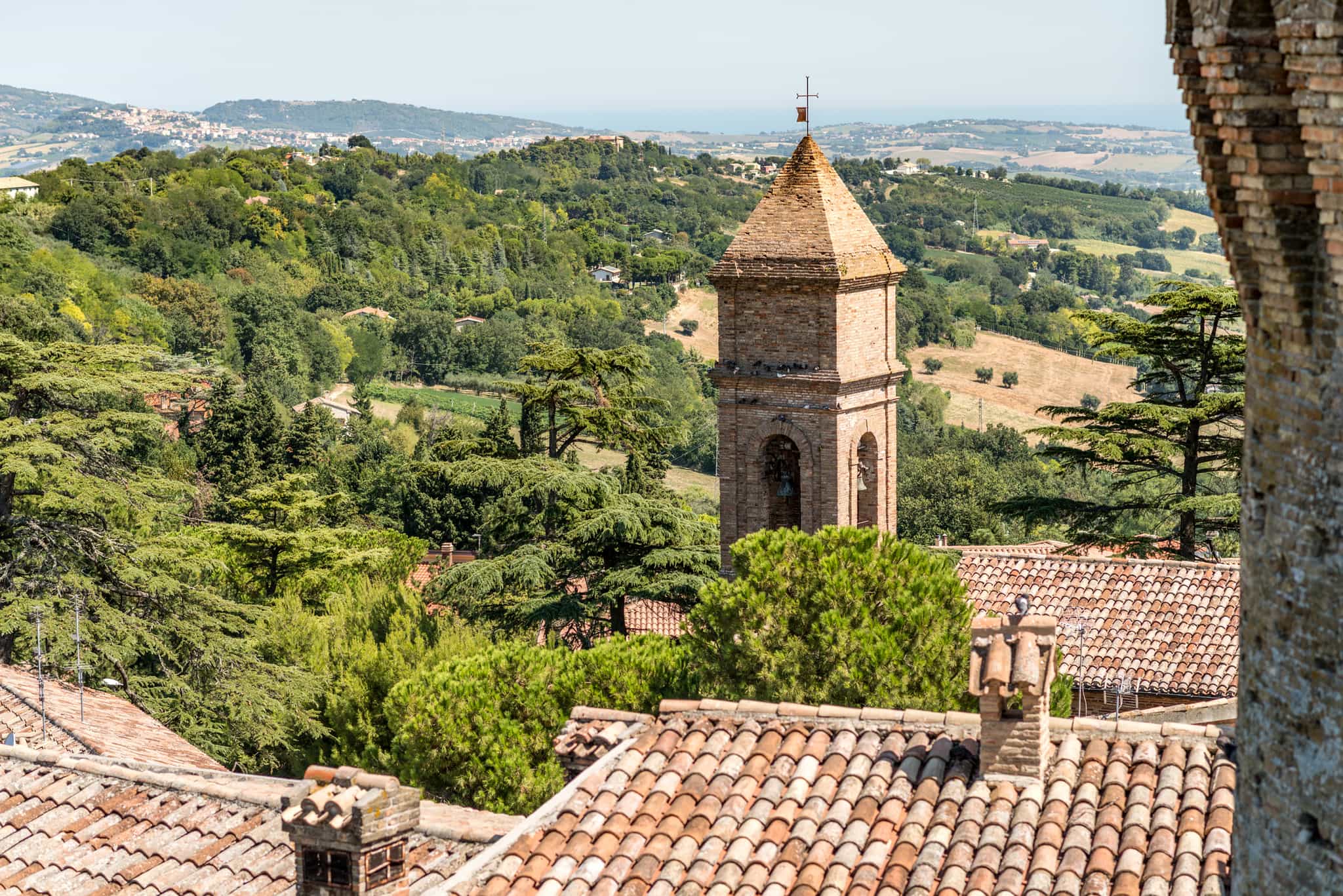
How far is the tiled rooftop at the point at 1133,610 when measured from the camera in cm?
1959

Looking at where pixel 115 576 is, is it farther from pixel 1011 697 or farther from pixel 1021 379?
pixel 1021 379

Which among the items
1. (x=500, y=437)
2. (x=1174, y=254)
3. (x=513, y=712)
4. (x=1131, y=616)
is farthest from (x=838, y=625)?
(x=1174, y=254)

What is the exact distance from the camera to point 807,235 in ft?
70.2

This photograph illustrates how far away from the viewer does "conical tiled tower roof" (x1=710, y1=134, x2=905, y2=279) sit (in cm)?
2131

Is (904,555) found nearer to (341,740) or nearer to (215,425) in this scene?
(341,740)

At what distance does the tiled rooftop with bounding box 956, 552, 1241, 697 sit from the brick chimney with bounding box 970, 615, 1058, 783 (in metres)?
9.82

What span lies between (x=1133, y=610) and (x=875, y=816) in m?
12.6

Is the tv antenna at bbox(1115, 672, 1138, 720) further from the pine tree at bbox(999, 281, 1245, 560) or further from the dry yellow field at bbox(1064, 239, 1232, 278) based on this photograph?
the dry yellow field at bbox(1064, 239, 1232, 278)

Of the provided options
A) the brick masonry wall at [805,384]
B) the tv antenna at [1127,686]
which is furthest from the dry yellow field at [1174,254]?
the tv antenna at [1127,686]

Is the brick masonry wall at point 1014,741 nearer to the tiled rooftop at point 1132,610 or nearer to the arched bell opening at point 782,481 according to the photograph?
the tiled rooftop at point 1132,610

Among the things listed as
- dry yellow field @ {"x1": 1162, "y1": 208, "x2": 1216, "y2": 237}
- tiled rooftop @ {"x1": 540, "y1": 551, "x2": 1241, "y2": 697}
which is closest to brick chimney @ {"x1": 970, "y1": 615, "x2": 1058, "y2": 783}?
tiled rooftop @ {"x1": 540, "y1": 551, "x2": 1241, "y2": 697}

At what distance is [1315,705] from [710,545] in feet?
72.9

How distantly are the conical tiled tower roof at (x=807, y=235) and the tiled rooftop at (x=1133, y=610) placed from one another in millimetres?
4338

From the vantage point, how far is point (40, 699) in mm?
16656
